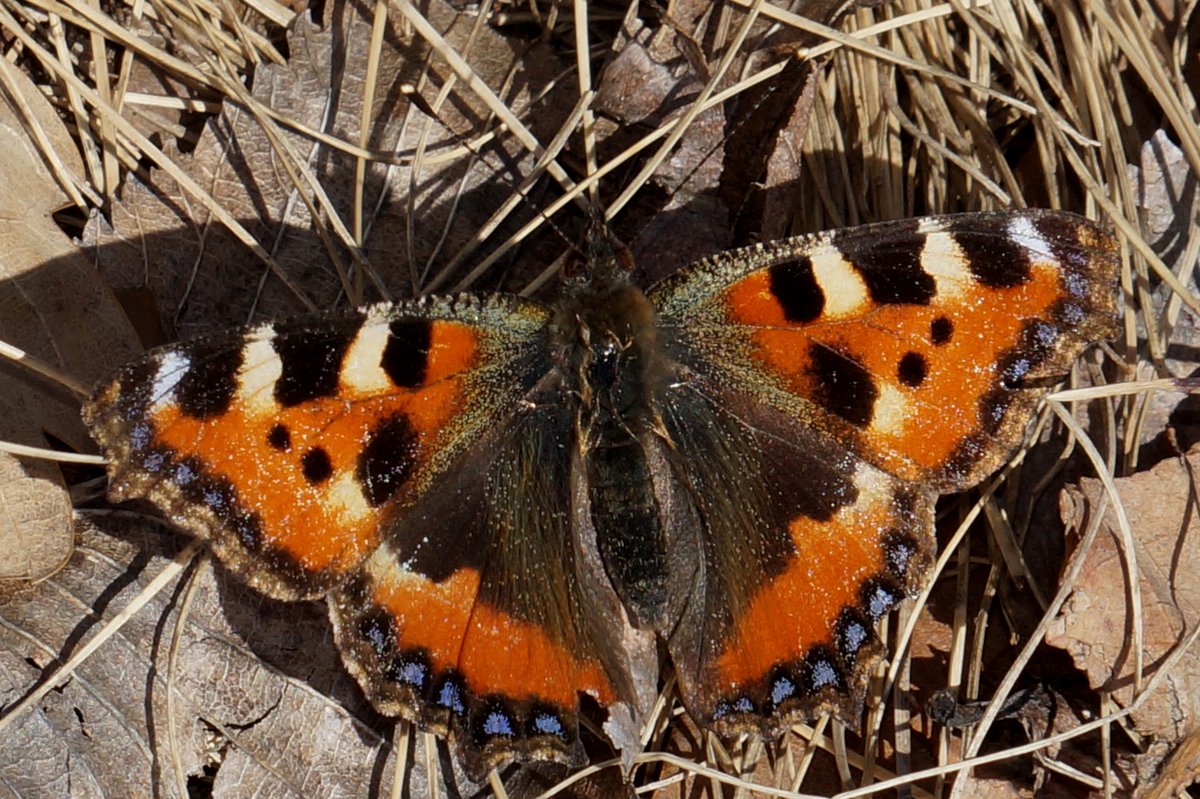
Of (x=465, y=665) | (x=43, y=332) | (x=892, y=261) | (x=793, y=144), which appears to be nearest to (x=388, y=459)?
(x=465, y=665)

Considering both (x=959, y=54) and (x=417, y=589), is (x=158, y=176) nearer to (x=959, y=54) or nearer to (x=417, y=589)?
(x=417, y=589)

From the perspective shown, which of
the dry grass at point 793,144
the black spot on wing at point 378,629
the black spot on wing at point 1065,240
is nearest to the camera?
the black spot on wing at point 1065,240

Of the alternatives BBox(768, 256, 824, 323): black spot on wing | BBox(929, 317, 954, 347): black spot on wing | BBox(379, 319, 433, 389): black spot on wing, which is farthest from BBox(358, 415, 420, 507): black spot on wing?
BBox(929, 317, 954, 347): black spot on wing

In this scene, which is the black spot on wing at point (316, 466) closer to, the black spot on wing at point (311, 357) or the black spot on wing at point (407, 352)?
the black spot on wing at point (311, 357)

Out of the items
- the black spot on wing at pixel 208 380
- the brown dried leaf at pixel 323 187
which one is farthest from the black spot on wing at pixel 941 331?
the black spot on wing at pixel 208 380

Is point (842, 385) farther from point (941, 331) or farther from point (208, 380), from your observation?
point (208, 380)

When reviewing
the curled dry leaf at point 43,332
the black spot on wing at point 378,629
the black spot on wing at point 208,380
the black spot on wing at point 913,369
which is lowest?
the black spot on wing at point 378,629
